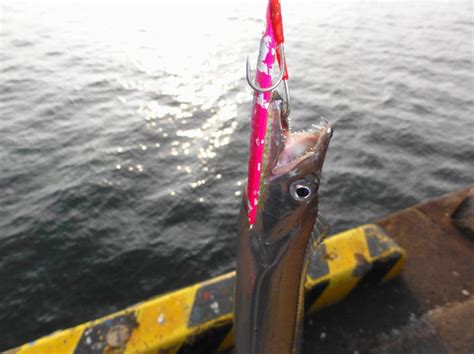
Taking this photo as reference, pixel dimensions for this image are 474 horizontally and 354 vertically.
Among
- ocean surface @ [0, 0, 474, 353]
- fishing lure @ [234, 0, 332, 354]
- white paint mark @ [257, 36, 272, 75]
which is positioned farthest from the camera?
ocean surface @ [0, 0, 474, 353]

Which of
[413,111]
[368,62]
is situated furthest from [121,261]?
[368,62]

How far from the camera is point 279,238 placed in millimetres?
2184

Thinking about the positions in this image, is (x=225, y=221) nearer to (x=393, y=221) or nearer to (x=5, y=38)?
(x=393, y=221)

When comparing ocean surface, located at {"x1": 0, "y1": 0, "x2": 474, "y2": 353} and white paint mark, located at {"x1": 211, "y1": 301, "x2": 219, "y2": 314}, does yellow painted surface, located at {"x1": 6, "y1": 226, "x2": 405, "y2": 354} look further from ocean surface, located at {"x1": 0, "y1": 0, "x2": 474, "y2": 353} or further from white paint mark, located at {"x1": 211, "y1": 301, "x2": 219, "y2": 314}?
ocean surface, located at {"x1": 0, "y1": 0, "x2": 474, "y2": 353}

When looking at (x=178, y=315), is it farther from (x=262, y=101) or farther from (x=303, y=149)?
(x=262, y=101)

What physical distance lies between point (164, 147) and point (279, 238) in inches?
263

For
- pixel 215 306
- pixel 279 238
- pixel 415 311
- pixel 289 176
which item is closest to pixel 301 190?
pixel 289 176

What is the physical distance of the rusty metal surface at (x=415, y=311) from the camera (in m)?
3.73

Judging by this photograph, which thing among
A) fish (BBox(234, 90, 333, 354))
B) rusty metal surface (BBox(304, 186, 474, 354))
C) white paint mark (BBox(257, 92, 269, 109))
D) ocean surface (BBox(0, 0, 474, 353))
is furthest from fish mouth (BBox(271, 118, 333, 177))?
ocean surface (BBox(0, 0, 474, 353))

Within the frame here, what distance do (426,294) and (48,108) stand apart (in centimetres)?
1006

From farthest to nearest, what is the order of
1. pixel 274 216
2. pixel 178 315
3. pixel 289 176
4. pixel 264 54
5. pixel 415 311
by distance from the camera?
pixel 415 311, pixel 178 315, pixel 274 216, pixel 289 176, pixel 264 54

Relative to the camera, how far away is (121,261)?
236 inches

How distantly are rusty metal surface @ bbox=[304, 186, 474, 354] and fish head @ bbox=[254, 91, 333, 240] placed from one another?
7.16 feet

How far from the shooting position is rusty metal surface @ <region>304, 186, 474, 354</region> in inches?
147
